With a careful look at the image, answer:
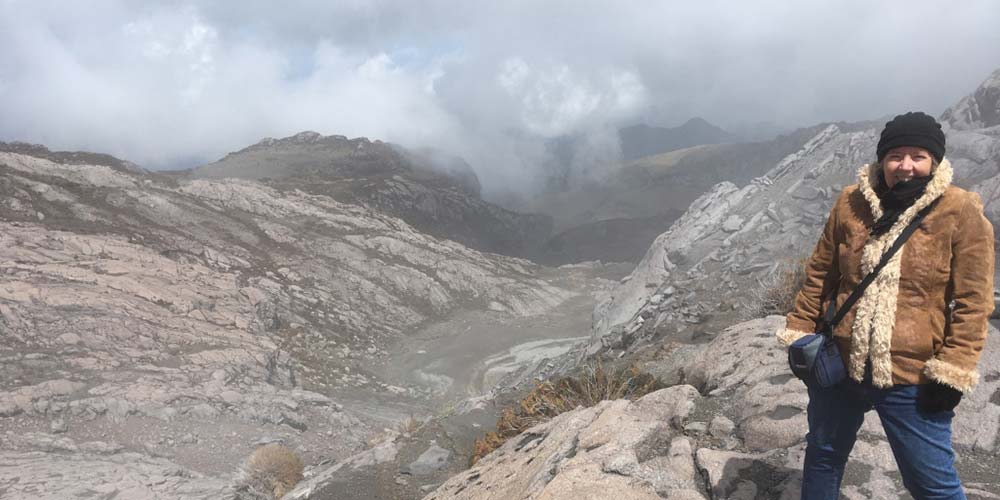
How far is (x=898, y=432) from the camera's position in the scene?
262cm

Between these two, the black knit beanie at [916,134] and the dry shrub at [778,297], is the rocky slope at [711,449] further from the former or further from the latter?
the dry shrub at [778,297]

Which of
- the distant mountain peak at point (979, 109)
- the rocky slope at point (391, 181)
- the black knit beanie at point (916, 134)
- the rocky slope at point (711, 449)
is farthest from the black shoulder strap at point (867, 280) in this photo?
the rocky slope at point (391, 181)

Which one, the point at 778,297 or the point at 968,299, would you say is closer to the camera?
the point at 968,299

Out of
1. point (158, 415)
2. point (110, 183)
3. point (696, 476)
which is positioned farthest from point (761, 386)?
point (110, 183)

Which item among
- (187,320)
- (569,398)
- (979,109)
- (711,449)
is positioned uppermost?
(979,109)

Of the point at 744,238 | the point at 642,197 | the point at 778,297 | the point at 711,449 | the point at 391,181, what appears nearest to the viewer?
the point at 711,449

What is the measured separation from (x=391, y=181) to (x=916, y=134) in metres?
61.0

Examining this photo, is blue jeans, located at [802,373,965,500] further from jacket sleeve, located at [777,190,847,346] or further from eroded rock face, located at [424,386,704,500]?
eroded rock face, located at [424,386,704,500]

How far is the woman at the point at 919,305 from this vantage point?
245cm

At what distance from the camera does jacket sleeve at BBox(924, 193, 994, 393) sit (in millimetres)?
2404

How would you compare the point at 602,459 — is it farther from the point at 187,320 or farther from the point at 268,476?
the point at 187,320

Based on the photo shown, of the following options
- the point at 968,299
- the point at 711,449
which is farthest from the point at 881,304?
the point at 711,449

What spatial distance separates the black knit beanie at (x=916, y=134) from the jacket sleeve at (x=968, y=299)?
0.29 m

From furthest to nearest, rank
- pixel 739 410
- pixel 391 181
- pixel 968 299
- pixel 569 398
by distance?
pixel 391 181 → pixel 569 398 → pixel 739 410 → pixel 968 299
